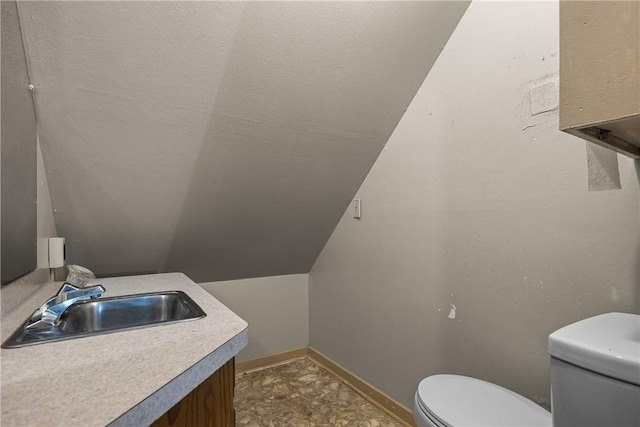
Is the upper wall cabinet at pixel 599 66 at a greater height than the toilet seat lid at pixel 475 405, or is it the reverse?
the upper wall cabinet at pixel 599 66

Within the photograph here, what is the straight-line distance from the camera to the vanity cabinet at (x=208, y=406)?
0.82 m

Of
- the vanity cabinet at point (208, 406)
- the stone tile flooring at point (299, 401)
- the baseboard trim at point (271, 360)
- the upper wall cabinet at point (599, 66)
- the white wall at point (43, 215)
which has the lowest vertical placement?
the stone tile flooring at point (299, 401)

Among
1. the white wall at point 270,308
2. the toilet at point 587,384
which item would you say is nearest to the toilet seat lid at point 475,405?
the toilet at point 587,384

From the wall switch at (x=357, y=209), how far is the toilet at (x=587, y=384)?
1.25 meters

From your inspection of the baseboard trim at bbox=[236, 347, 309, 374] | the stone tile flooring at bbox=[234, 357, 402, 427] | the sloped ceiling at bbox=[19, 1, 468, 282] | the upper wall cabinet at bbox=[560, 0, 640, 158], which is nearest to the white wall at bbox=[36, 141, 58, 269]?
the sloped ceiling at bbox=[19, 1, 468, 282]

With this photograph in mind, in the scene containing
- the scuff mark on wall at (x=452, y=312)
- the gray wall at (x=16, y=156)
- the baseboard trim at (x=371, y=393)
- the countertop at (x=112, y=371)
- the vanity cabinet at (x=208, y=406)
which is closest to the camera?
the countertop at (x=112, y=371)

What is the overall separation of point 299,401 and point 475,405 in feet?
4.27

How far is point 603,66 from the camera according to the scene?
0.72 m

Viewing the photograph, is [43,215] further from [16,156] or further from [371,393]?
[371,393]

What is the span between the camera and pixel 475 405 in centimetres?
117

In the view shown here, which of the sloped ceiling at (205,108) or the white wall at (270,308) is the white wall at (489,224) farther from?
the white wall at (270,308)

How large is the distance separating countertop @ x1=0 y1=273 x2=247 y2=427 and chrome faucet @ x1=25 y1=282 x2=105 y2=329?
0.12 ft

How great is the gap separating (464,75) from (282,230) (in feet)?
4.68

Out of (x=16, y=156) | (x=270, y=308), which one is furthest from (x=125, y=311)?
(x=270, y=308)
